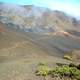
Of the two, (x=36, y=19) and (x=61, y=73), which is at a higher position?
(x=61, y=73)

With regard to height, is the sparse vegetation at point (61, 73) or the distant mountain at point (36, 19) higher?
the sparse vegetation at point (61, 73)

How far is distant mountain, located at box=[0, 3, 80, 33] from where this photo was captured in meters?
29.3

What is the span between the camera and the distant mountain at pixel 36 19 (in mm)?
29330

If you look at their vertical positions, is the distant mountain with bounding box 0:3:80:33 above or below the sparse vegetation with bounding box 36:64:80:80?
below

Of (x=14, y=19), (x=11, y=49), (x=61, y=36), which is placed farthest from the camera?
(x=14, y=19)

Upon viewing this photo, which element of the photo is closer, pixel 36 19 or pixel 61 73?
pixel 61 73

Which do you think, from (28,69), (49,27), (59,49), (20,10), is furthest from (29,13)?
(28,69)

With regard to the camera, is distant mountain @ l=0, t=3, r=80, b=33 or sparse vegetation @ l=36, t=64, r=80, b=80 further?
distant mountain @ l=0, t=3, r=80, b=33

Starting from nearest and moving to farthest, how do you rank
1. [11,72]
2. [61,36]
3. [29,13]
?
[11,72], [61,36], [29,13]

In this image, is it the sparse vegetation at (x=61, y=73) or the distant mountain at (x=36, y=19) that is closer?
the sparse vegetation at (x=61, y=73)

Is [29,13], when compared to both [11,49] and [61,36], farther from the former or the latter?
[11,49]

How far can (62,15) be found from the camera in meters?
36.8

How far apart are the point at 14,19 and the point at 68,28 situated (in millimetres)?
6907

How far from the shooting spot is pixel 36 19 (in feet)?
104
